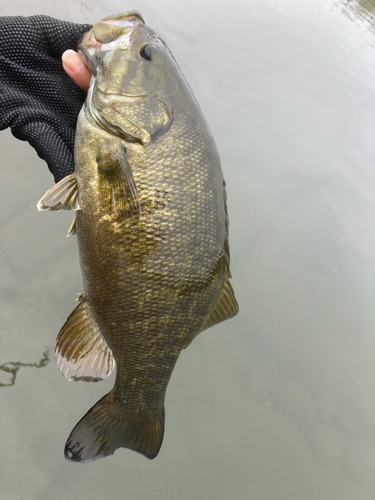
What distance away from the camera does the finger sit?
1456mm

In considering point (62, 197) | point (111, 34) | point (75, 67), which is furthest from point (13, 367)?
point (111, 34)

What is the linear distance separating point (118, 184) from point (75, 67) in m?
0.79

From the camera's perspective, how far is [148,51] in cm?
124

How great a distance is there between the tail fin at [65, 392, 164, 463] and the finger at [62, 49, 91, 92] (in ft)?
4.94

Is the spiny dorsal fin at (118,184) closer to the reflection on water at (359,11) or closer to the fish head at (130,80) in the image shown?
the fish head at (130,80)

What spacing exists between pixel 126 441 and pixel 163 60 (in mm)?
1613

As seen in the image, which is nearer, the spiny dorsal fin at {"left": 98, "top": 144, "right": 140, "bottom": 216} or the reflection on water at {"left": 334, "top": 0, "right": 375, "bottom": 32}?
the spiny dorsal fin at {"left": 98, "top": 144, "right": 140, "bottom": 216}

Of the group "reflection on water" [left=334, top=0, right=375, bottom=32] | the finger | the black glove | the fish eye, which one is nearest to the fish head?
the fish eye

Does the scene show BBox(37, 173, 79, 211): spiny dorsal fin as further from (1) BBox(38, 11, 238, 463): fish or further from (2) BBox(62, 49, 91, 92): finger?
(2) BBox(62, 49, 91, 92): finger

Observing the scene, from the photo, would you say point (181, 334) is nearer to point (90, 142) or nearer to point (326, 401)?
point (90, 142)

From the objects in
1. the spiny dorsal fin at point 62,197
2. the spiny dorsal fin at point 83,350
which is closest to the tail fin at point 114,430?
the spiny dorsal fin at point 83,350

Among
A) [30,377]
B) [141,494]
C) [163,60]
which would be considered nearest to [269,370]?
[141,494]

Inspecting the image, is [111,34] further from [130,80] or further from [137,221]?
[137,221]

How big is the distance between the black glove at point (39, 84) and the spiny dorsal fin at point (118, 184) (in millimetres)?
582
